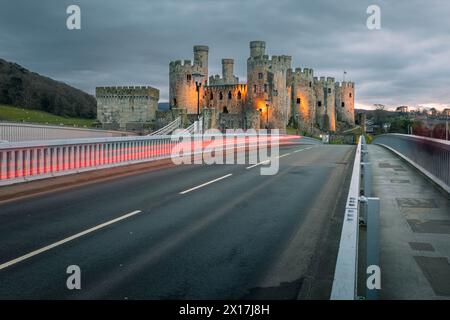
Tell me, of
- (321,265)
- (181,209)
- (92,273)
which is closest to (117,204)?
(181,209)

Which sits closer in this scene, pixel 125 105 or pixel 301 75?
pixel 125 105

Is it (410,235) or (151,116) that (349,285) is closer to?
(410,235)

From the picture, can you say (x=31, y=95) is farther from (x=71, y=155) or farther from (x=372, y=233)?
(x=372, y=233)

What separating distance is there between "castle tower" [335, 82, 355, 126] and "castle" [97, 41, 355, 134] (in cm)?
1851

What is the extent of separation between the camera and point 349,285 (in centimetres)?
339

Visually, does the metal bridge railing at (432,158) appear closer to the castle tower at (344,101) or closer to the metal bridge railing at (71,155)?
the metal bridge railing at (71,155)

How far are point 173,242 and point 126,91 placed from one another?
81.9m

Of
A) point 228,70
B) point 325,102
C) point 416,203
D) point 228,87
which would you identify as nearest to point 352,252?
point 416,203

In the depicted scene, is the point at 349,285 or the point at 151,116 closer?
the point at 349,285

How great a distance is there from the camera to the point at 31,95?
100 meters

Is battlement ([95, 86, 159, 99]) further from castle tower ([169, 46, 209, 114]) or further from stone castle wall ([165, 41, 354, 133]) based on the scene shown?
stone castle wall ([165, 41, 354, 133])

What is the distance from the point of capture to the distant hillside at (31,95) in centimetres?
9544
